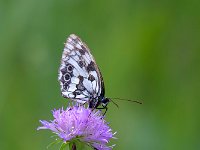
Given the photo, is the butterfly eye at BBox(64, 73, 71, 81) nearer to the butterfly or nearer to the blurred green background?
the butterfly

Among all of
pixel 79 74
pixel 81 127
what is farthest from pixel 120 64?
pixel 81 127

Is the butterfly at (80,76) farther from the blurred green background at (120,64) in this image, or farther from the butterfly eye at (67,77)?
the blurred green background at (120,64)

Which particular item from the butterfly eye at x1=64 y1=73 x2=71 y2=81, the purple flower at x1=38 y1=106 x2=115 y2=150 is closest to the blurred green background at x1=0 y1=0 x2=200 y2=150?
the butterfly eye at x1=64 y1=73 x2=71 y2=81

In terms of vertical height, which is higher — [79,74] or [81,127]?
[79,74]

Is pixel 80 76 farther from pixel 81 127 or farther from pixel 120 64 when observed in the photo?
pixel 120 64

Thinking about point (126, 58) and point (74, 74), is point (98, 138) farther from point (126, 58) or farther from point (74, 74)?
point (126, 58)

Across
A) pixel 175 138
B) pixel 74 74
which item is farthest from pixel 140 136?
pixel 74 74

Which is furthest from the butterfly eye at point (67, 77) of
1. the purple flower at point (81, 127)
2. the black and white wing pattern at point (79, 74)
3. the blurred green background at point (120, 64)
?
the blurred green background at point (120, 64)
